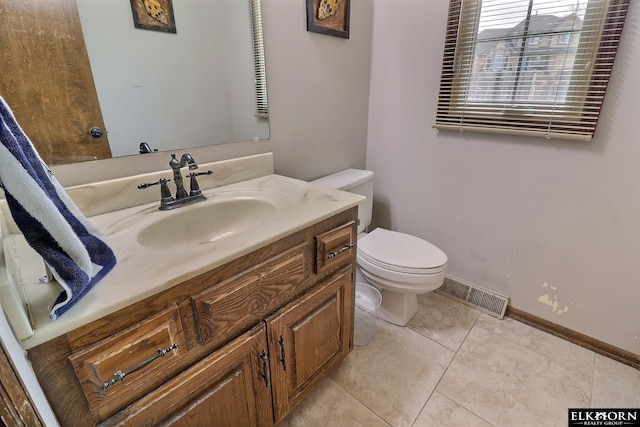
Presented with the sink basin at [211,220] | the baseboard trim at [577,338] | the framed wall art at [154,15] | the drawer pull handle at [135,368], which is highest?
the framed wall art at [154,15]

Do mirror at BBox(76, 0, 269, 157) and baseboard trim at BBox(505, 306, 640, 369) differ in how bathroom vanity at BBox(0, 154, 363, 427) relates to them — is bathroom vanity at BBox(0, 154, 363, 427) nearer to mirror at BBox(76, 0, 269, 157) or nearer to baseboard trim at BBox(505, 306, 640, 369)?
mirror at BBox(76, 0, 269, 157)

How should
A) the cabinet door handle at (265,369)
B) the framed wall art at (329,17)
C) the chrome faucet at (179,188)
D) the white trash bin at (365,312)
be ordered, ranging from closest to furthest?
1. the cabinet door handle at (265,369)
2. the chrome faucet at (179,188)
3. the framed wall art at (329,17)
4. the white trash bin at (365,312)

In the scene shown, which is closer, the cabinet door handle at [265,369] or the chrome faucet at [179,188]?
the cabinet door handle at [265,369]

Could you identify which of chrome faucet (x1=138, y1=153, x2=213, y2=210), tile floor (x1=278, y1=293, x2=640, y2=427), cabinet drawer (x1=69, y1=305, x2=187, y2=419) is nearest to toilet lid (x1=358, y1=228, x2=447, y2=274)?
tile floor (x1=278, y1=293, x2=640, y2=427)

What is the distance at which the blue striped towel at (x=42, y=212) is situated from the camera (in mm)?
461

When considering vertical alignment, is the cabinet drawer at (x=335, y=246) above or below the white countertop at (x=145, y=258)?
below

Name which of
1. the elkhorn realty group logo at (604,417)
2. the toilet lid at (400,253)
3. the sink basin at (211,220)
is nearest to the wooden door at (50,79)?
the sink basin at (211,220)

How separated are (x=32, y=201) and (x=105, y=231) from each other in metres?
0.41

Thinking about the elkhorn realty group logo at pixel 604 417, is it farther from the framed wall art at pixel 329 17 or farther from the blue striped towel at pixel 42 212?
the framed wall art at pixel 329 17

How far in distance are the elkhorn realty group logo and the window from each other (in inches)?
42.9

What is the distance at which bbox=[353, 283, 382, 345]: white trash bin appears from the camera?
1.59m

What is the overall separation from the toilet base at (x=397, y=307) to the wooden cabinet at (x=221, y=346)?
1.68ft

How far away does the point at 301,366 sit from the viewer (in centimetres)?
108

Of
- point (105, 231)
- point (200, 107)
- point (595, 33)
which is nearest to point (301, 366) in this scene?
point (105, 231)
